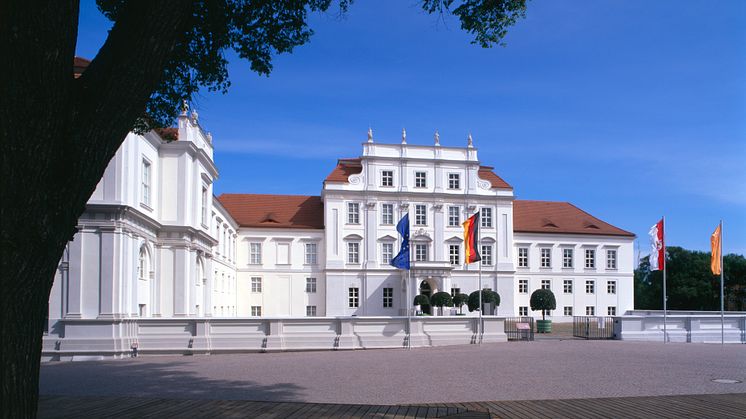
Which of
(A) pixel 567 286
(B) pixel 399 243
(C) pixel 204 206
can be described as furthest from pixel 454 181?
(C) pixel 204 206

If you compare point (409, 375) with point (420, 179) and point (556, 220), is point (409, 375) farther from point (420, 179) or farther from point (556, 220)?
point (556, 220)

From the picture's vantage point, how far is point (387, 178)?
52938 mm

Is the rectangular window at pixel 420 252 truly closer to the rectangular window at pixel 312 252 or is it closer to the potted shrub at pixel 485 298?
the rectangular window at pixel 312 252

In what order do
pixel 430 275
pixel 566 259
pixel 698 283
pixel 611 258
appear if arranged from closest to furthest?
1. pixel 430 275
2. pixel 566 259
3. pixel 611 258
4. pixel 698 283

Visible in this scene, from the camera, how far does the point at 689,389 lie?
11750mm

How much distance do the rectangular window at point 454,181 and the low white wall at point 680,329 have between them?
27.3m

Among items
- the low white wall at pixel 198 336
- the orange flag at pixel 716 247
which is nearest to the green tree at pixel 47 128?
the low white wall at pixel 198 336

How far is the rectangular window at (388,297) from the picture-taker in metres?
52.2

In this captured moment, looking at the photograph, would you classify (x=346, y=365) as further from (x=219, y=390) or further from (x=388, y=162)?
(x=388, y=162)

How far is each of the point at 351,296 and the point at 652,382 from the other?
40.3 meters

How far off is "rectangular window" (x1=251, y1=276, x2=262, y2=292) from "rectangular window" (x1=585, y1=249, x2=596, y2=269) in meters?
27.8

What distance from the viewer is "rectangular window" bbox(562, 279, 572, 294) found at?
2200 inches

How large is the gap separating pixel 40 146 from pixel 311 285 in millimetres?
49014

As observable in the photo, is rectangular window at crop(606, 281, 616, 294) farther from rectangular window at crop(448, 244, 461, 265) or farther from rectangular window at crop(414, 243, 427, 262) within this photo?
rectangular window at crop(414, 243, 427, 262)
